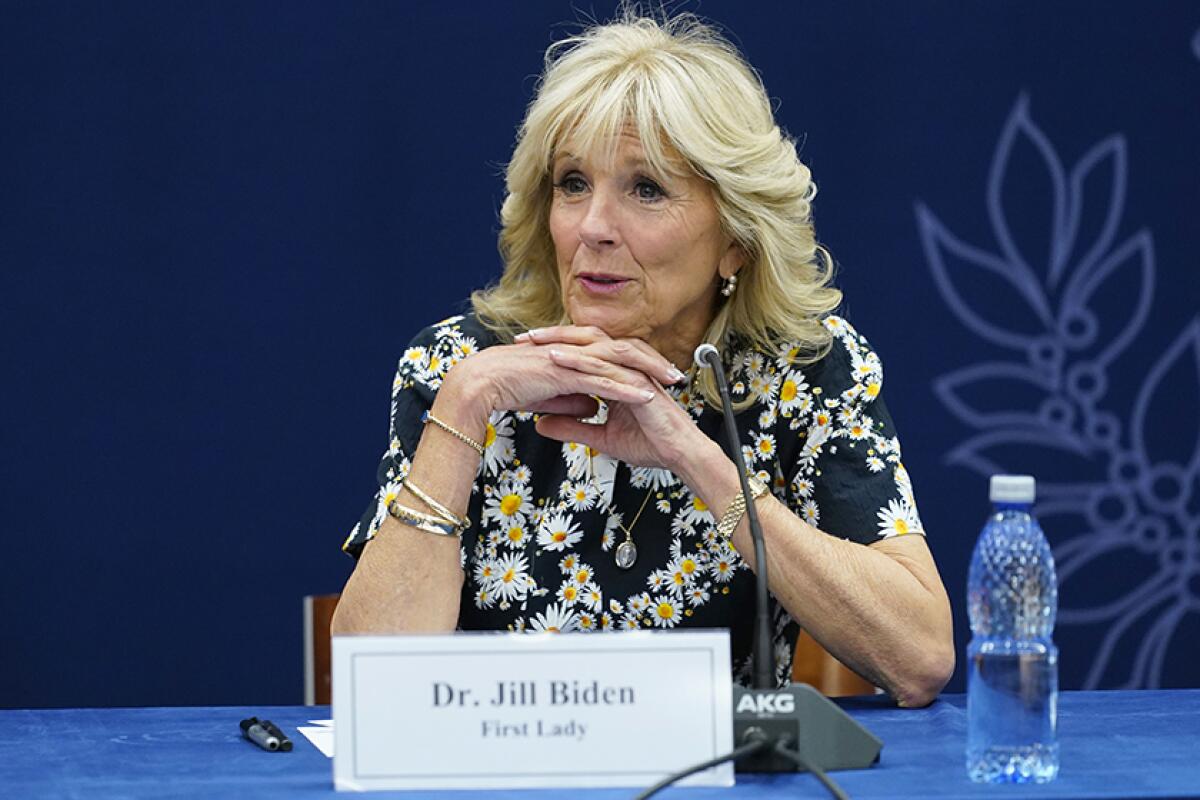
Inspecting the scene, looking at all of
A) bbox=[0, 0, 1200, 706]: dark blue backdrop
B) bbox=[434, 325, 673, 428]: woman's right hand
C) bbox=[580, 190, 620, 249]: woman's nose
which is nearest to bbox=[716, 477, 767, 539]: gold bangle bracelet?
bbox=[434, 325, 673, 428]: woman's right hand

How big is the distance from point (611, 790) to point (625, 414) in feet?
2.62

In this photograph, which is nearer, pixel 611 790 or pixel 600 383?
pixel 611 790

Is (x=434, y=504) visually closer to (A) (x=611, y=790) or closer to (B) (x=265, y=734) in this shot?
(B) (x=265, y=734)

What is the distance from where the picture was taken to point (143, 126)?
10.7ft

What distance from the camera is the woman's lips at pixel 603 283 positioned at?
2119 mm

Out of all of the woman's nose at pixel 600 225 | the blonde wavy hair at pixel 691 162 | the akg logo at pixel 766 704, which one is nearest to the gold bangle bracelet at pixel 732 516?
the blonde wavy hair at pixel 691 162

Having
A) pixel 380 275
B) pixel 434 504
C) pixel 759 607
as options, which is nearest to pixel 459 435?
pixel 434 504

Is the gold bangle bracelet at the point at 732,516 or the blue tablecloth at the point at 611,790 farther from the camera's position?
the gold bangle bracelet at the point at 732,516

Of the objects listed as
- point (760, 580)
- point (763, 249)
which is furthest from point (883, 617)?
point (763, 249)

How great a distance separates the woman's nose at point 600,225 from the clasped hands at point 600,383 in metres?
0.12

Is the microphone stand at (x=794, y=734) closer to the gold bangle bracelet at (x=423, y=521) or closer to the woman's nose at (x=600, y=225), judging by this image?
the gold bangle bracelet at (x=423, y=521)

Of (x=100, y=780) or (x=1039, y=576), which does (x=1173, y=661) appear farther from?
(x=100, y=780)

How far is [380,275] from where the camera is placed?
11.0ft

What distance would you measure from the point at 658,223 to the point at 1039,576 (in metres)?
0.83
